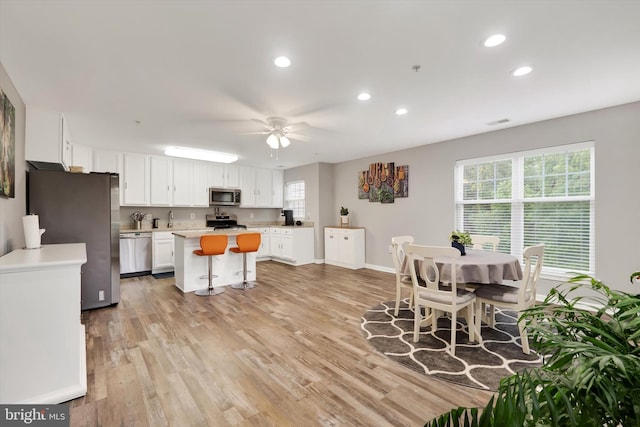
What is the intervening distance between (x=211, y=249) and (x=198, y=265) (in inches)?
23.7

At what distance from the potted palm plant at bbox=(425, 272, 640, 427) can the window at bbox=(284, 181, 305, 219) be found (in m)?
6.63

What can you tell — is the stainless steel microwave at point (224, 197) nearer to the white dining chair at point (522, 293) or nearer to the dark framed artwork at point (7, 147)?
the dark framed artwork at point (7, 147)

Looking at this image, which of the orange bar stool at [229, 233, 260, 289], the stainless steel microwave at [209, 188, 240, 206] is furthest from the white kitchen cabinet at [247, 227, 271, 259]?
the orange bar stool at [229, 233, 260, 289]

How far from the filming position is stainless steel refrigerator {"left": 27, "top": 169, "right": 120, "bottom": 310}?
3205mm

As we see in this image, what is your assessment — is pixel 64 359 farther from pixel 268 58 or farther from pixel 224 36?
pixel 268 58

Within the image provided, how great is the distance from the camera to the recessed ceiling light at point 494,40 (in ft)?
6.35

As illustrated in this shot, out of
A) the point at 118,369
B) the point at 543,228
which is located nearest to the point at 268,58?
the point at 118,369

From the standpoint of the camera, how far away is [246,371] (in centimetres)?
218

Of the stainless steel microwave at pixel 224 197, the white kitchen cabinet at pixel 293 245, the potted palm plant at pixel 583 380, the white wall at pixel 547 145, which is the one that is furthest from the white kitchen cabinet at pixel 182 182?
the potted palm plant at pixel 583 380

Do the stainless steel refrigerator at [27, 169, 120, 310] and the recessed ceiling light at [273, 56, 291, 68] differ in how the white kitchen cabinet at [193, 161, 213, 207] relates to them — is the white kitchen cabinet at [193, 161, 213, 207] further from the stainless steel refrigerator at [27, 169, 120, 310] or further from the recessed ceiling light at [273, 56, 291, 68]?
the recessed ceiling light at [273, 56, 291, 68]

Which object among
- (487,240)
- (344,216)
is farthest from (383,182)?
(487,240)

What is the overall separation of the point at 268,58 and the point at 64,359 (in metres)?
2.63

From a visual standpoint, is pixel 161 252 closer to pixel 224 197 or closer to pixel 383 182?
pixel 224 197

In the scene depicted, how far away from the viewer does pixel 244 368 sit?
7.28ft
